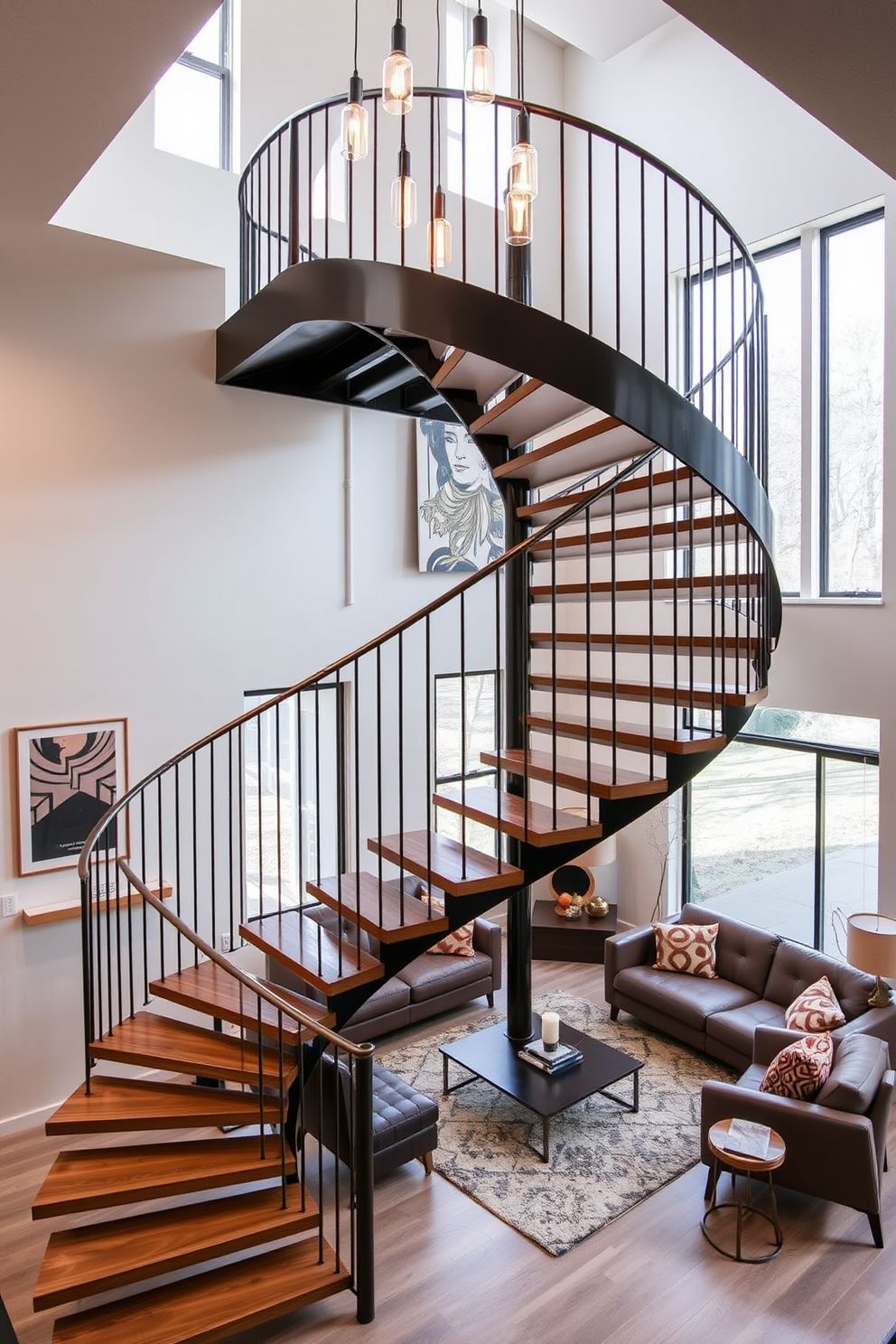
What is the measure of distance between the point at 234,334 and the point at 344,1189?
172 inches

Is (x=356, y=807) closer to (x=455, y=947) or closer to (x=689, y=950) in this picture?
(x=455, y=947)

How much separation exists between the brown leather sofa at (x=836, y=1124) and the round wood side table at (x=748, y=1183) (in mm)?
70

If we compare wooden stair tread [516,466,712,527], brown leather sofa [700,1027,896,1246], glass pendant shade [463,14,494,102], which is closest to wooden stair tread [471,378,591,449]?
wooden stair tread [516,466,712,527]

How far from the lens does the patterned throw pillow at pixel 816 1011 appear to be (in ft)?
14.7


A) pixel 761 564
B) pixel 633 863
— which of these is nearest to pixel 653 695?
pixel 761 564

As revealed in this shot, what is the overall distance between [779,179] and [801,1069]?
17.4ft

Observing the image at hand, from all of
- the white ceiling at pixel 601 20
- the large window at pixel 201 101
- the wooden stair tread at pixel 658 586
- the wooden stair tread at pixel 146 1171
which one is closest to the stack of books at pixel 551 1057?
the wooden stair tread at pixel 146 1171

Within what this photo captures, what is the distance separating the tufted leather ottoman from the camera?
387 cm

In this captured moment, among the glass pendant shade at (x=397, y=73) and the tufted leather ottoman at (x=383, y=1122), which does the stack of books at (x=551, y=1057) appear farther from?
the glass pendant shade at (x=397, y=73)

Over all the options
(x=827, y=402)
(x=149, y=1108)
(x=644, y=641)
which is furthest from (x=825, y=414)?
(x=149, y=1108)

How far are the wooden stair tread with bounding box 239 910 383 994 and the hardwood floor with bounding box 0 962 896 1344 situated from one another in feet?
4.20

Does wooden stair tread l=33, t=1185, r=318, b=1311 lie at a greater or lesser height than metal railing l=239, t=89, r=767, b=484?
lesser

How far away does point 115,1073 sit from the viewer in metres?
4.64

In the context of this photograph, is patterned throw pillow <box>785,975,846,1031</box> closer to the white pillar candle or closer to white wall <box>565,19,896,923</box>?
white wall <box>565,19,896,923</box>
